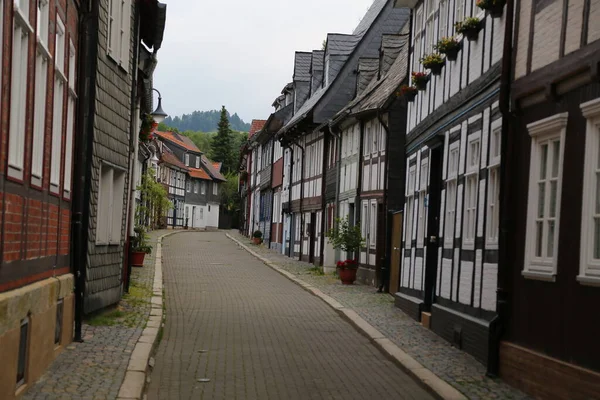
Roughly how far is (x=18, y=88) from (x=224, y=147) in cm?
12295

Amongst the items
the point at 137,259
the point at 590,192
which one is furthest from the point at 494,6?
the point at 137,259

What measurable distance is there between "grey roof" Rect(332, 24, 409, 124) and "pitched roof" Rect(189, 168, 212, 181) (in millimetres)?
62525

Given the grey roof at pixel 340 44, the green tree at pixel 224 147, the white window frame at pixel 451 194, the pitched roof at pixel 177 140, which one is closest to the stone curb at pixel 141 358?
the white window frame at pixel 451 194

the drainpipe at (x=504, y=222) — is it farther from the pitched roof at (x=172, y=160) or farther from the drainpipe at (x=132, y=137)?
the pitched roof at (x=172, y=160)

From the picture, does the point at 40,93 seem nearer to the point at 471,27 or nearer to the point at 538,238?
the point at 538,238

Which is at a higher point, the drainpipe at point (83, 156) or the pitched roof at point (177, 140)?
the pitched roof at point (177, 140)

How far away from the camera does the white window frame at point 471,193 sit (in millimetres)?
13148

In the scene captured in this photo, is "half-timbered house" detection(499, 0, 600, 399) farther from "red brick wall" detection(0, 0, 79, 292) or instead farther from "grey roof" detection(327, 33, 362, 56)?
"grey roof" detection(327, 33, 362, 56)

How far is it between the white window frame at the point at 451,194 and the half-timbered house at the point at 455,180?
0.02 meters

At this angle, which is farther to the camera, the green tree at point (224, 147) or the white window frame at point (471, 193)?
the green tree at point (224, 147)

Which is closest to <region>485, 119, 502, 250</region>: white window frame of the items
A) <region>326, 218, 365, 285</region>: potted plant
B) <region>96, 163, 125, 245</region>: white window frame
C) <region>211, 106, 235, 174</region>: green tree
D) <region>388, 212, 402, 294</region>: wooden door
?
<region>96, 163, 125, 245</region>: white window frame

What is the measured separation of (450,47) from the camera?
14781 mm

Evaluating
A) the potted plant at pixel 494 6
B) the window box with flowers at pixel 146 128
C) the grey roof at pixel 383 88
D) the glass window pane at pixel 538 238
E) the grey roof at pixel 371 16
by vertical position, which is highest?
the grey roof at pixel 371 16

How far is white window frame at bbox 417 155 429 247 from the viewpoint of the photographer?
675 inches
